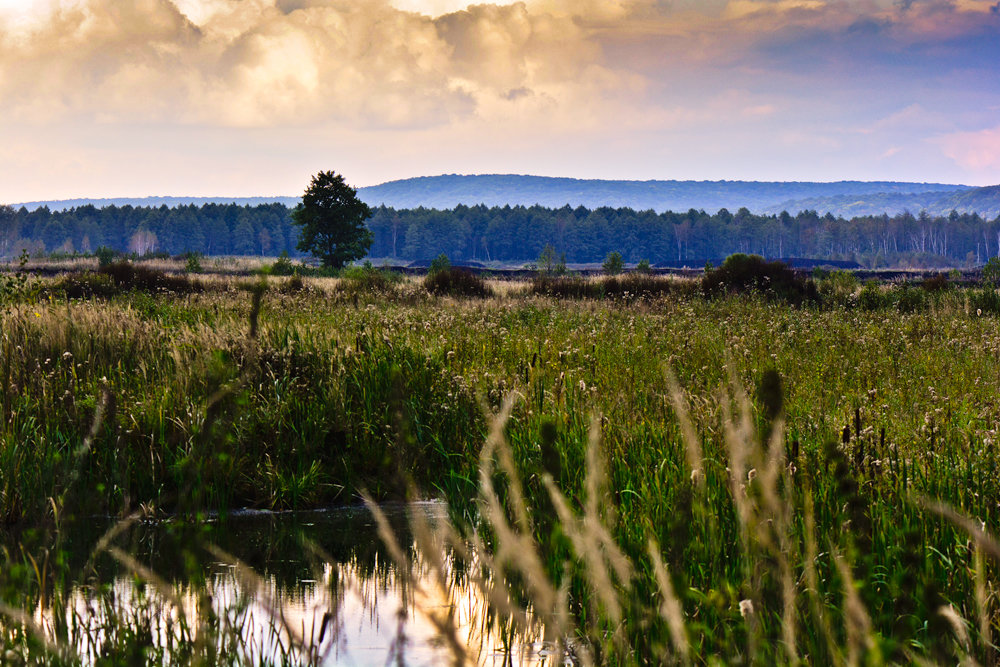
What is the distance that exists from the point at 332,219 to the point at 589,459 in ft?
200

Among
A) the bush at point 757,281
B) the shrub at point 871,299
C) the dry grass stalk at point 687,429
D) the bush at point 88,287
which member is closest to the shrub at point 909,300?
the shrub at point 871,299

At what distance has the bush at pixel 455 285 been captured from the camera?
27.1 metres

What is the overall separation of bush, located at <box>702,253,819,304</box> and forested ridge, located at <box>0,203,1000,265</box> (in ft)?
495

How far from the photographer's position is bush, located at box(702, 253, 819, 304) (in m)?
23.3

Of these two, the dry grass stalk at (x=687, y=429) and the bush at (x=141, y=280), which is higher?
the dry grass stalk at (x=687, y=429)

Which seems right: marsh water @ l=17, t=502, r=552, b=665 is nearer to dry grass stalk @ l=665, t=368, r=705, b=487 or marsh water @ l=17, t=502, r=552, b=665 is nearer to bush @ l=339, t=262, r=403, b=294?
dry grass stalk @ l=665, t=368, r=705, b=487

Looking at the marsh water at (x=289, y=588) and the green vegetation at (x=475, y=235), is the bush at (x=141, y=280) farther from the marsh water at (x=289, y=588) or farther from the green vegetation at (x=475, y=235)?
the green vegetation at (x=475, y=235)

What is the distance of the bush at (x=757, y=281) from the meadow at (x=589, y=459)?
10174 mm

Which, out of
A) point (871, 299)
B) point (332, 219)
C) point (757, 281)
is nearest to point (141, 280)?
point (757, 281)

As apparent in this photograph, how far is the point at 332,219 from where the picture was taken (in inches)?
2413

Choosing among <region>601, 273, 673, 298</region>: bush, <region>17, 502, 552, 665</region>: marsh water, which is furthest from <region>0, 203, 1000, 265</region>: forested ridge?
<region>17, 502, 552, 665</region>: marsh water

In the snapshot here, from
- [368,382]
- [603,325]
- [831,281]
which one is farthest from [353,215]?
[368,382]

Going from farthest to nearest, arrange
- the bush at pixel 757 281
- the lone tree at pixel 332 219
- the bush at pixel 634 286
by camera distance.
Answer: the lone tree at pixel 332 219, the bush at pixel 634 286, the bush at pixel 757 281

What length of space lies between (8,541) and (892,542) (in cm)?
544
